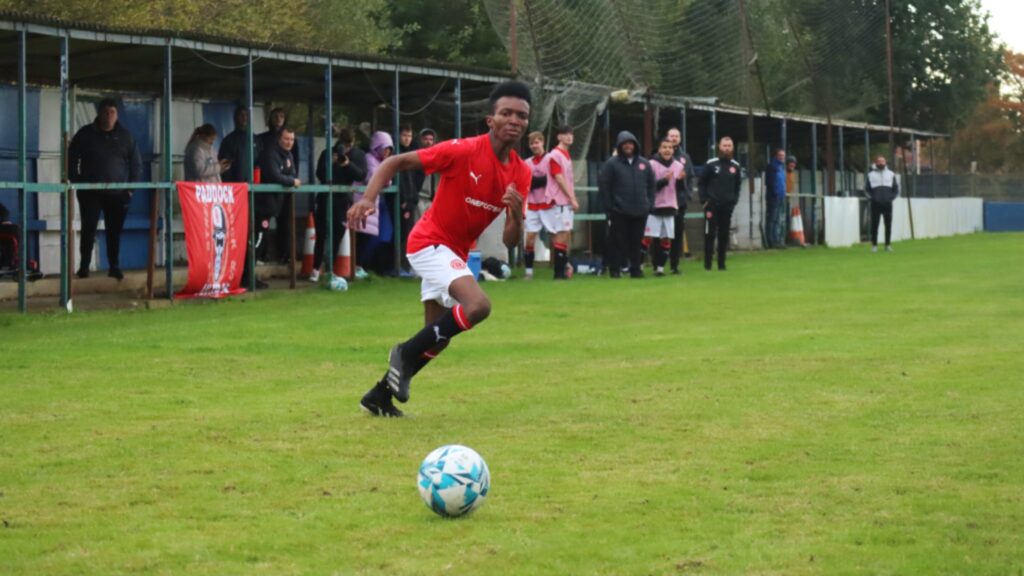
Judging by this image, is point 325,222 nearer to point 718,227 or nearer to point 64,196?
point 64,196

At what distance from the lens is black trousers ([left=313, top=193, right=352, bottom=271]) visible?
75.2ft

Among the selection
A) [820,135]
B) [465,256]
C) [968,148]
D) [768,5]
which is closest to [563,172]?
[465,256]

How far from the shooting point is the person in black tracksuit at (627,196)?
24.4 m

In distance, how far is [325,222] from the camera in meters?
22.8

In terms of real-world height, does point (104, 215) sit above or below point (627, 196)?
below

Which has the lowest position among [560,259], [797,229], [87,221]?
[560,259]

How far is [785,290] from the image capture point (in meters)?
21.5

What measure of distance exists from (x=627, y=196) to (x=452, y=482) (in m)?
18.2

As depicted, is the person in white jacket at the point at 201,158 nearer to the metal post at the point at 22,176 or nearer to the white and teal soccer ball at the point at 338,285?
the white and teal soccer ball at the point at 338,285

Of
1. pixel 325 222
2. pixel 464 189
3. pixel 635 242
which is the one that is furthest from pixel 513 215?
pixel 635 242

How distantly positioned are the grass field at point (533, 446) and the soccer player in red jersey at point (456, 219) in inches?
14.8

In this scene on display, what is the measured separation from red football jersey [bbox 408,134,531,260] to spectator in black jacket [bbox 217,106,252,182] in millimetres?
11442

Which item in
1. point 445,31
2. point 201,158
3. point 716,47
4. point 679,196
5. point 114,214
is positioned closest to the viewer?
point 114,214

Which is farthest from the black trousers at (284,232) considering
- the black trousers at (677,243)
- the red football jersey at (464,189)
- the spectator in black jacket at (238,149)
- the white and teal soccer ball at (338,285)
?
the red football jersey at (464,189)
